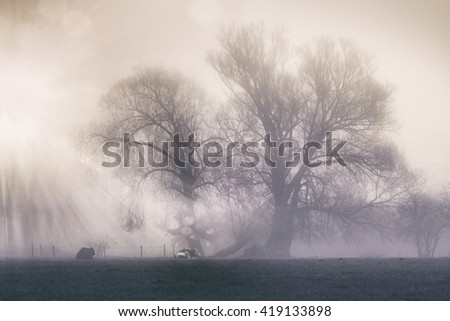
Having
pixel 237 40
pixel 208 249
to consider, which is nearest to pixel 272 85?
pixel 237 40

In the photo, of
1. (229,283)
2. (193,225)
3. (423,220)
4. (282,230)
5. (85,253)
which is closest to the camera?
(229,283)

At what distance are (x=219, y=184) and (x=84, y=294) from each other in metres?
24.5

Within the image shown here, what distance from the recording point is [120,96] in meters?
44.6

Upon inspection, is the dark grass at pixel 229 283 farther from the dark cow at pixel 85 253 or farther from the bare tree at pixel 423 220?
the bare tree at pixel 423 220

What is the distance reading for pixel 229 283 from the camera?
21.9 meters

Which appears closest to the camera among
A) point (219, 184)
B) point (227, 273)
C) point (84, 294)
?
point (84, 294)

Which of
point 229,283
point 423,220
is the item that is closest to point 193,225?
point 423,220

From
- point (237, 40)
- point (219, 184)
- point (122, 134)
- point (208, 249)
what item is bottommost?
point (208, 249)

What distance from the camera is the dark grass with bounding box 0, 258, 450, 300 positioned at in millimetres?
18766

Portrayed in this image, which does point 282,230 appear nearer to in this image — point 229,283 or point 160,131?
point 160,131

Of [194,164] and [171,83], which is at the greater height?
[171,83]

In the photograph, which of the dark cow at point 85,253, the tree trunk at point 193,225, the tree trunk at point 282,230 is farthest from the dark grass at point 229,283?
the tree trunk at point 193,225
